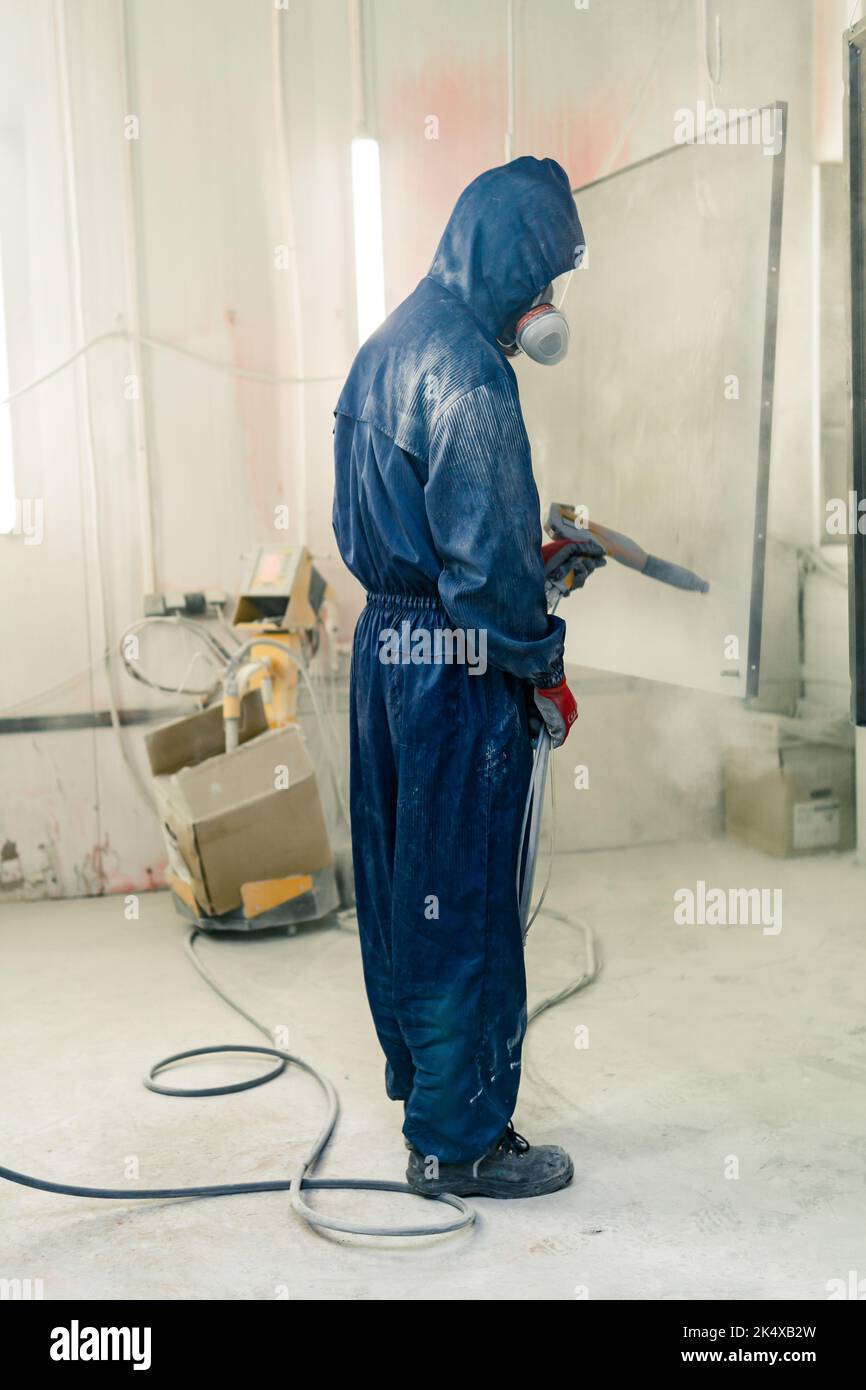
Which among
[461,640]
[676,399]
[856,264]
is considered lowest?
[461,640]

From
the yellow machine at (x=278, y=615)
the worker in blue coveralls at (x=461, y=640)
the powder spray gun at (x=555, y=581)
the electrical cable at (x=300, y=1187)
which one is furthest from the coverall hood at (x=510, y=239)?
the yellow machine at (x=278, y=615)

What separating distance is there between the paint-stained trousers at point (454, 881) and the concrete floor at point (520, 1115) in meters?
0.21

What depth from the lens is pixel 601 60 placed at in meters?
3.91

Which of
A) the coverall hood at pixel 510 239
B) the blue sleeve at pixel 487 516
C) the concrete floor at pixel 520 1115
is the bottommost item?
the concrete floor at pixel 520 1115

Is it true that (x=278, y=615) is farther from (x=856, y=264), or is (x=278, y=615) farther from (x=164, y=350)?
(x=856, y=264)

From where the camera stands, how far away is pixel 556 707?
2.02 metres

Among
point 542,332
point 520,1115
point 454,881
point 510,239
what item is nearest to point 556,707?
point 454,881

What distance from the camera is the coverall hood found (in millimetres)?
1943

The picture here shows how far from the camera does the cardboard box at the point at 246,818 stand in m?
3.32

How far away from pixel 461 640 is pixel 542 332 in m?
0.51

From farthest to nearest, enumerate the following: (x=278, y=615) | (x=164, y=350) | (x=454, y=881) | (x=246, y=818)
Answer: (x=164, y=350)
(x=278, y=615)
(x=246, y=818)
(x=454, y=881)

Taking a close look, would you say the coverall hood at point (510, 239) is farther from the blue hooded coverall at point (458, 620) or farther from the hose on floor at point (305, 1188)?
the hose on floor at point (305, 1188)

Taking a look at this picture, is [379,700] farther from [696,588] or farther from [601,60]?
[601,60]

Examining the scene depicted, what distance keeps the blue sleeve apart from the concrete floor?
0.93 m
